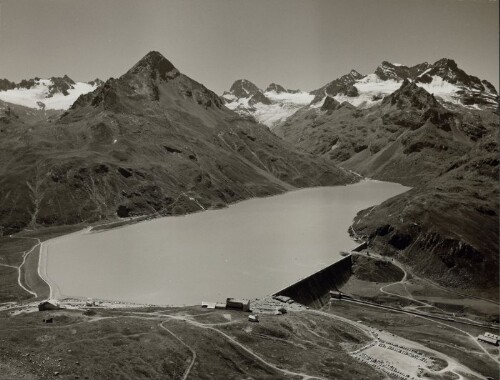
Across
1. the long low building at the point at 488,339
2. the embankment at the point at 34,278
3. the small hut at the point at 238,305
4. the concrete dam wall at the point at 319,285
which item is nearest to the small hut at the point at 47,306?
the embankment at the point at 34,278

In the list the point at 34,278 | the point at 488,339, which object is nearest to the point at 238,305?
the point at 488,339

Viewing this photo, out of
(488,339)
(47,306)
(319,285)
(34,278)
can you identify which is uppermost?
(319,285)

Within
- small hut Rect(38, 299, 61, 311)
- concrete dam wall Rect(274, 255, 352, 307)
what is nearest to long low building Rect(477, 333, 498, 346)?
concrete dam wall Rect(274, 255, 352, 307)

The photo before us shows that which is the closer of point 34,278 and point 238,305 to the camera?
point 238,305

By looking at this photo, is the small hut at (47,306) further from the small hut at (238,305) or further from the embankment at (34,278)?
the small hut at (238,305)

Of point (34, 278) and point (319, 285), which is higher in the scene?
point (319, 285)

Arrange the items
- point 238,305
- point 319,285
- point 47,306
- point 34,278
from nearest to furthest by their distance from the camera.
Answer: point 47,306
point 238,305
point 34,278
point 319,285

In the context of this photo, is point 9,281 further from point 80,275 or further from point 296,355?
point 296,355

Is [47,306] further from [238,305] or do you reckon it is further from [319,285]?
[319,285]
